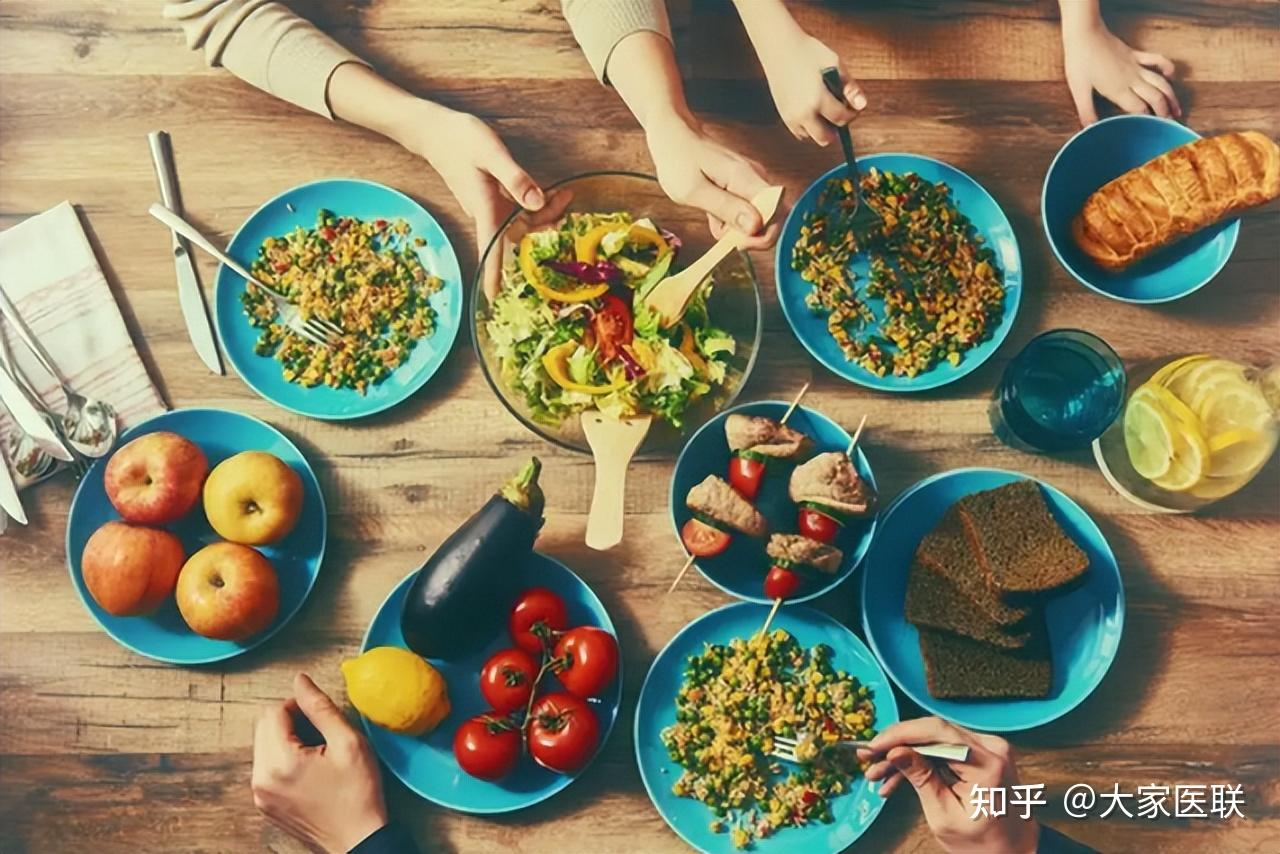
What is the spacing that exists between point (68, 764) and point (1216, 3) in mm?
1622

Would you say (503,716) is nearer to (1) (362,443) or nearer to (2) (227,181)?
(1) (362,443)

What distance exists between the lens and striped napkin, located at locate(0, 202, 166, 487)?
119cm

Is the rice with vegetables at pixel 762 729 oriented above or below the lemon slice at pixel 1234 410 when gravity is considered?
below

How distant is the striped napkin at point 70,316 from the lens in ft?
3.91

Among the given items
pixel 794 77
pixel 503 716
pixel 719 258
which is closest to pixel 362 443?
pixel 503 716

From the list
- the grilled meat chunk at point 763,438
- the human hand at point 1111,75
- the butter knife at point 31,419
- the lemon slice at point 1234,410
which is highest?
the human hand at point 1111,75

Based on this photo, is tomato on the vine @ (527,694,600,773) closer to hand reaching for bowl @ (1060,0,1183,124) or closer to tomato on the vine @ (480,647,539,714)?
tomato on the vine @ (480,647,539,714)

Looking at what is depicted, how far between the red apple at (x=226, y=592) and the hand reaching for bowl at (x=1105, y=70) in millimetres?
1091

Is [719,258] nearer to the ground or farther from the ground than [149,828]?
farther from the ground

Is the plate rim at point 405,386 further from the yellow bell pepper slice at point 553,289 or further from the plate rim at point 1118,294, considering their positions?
the plate rim at point 1118,294

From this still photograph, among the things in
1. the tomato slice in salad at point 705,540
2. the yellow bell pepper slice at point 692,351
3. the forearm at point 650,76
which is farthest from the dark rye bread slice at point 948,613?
the forearm at point 650,76

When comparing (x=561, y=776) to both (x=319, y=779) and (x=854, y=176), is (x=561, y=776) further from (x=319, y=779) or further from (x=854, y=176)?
(x=854, y=176)

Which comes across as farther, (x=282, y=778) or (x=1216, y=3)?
(x=1216, y=3)

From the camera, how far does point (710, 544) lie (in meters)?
1.09
